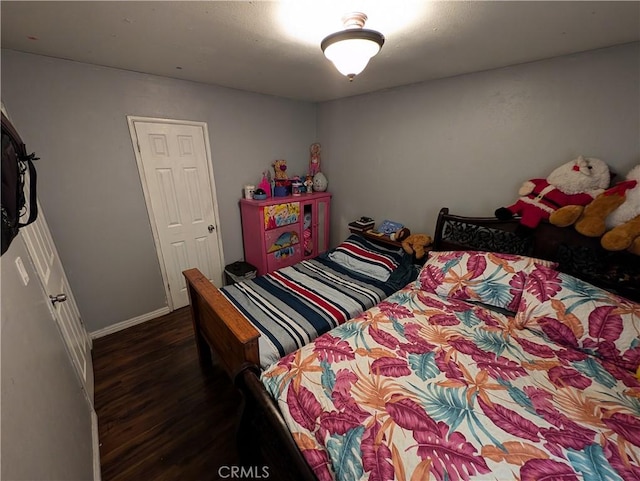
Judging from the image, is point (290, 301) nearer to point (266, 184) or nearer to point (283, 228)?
point (283, 228)

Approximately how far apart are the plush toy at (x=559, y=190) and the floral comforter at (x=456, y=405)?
0.90 m

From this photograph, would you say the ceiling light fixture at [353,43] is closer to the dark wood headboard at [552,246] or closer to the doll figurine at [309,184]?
the dark wood headboard at [552,246]

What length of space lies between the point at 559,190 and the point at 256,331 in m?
2.21

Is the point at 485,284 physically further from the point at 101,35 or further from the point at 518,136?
the point at 101,35

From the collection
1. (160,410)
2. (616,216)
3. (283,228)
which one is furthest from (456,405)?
(283,228)

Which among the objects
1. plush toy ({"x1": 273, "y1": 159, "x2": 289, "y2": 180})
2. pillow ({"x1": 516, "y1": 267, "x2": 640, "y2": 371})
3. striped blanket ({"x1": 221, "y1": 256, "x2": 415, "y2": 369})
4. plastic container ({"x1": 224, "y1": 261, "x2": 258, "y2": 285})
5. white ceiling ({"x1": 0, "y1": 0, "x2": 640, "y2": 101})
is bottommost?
plastic container ({"x1": 224, "y1": 261, "x2": 258, "y2": 285})

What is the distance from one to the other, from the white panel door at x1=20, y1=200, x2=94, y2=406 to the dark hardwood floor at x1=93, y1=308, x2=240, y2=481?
0.17 m

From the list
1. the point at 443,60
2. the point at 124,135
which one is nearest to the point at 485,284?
the point at 443,60

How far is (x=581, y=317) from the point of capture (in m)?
1.37

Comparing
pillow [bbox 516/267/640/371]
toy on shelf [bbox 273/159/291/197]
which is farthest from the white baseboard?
pillow [bbox 516/267/640/371]

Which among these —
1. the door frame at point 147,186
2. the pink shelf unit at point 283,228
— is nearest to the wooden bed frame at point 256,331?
the door frame at point 147,186

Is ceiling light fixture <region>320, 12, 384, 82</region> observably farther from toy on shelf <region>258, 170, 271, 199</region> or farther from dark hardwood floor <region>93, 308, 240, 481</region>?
dark hardwood floor <region>93, 308, 240, 481</region>

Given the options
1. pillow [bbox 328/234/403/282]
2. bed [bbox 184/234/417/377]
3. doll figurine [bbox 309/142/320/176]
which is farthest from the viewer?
doll figurine [bbox 309/142/320/176]

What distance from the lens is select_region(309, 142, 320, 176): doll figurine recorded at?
11.5ft
